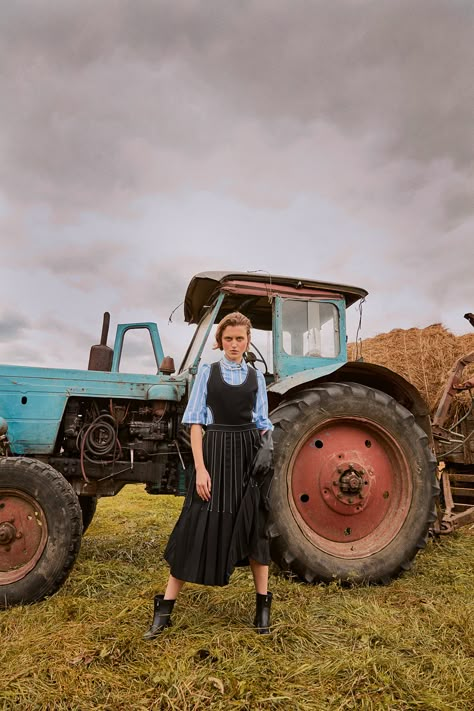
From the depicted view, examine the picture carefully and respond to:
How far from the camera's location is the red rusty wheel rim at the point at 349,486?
356cm

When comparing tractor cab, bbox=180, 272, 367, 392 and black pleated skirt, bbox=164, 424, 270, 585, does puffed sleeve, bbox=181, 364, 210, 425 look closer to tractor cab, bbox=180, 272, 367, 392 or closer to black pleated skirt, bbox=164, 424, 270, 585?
black pleated skirt, bbox=164, 424, 270, 585

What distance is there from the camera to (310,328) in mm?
4281

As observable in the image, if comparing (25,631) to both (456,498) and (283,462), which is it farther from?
(456,498)

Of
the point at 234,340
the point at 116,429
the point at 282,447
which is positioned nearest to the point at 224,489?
the point at 234,340

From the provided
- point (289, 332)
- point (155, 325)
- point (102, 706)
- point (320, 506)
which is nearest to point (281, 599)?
point (320, 506)

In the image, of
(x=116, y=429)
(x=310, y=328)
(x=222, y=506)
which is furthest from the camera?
(x=310, y=328)

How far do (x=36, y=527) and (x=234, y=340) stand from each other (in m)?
1.92

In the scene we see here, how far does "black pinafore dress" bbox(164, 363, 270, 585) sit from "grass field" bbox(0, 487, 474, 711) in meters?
0.33

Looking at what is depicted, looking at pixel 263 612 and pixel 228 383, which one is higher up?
pixel 228 383

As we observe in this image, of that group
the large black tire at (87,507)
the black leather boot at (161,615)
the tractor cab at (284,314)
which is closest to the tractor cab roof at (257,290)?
the tractor cab at (284,314)

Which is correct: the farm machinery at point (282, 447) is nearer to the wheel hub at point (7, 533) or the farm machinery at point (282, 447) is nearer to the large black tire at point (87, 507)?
the wheel hub at point (7, 533)

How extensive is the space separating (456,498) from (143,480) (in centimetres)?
309

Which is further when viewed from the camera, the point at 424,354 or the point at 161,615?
the point at 424,354

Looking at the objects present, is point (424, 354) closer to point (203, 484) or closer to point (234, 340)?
point (234, 340)
